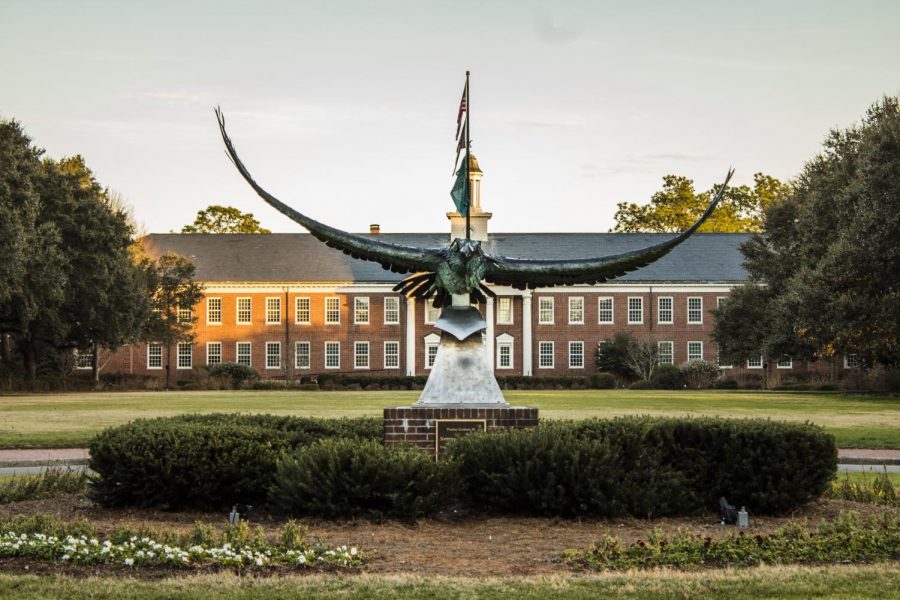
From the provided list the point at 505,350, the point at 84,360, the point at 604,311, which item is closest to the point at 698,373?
the point at 604,311

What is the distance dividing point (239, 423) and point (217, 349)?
2454 inches

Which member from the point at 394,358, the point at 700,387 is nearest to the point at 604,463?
the point at 700,387

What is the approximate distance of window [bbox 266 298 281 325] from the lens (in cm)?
7606

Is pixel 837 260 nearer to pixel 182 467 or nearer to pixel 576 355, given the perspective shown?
pixel 576 355

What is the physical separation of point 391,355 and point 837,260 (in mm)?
36686

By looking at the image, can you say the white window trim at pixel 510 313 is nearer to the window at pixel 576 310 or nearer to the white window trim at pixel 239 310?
the window at pixel 576 310

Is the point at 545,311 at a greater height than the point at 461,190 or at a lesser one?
greater

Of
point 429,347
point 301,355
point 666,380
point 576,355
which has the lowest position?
point 666,380

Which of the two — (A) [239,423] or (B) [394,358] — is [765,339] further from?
(A) [239,423]

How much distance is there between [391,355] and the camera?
75562 millimetres

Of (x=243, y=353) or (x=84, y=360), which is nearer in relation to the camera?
(x=84, y=360)

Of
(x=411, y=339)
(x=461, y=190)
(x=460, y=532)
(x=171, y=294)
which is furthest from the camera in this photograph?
(x=411, y=339)

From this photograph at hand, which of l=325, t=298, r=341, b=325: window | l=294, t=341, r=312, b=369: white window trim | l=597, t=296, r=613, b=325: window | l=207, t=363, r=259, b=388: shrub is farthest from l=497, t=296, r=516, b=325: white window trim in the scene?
l=207, t=363, r=259, b=388: shrub

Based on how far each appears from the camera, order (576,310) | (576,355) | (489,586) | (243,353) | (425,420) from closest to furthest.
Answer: (489,586) → (425,420) → (576,355) → (243,353) → (576,310)
